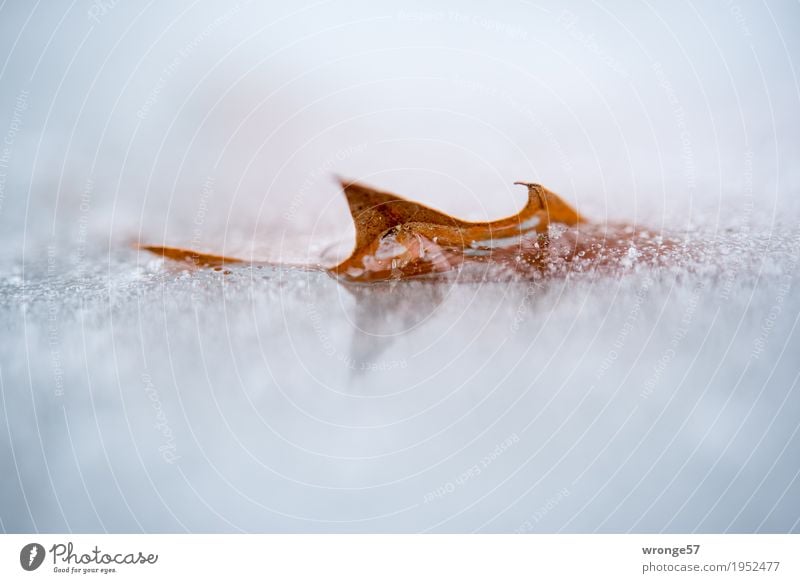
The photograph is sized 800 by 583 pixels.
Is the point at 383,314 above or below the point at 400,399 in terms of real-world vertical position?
above

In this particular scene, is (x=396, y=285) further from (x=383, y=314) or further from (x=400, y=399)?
(x=400, y=399)

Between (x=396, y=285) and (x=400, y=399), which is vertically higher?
(x=396, y=285)

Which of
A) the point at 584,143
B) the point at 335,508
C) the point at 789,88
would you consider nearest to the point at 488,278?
the point at 584,143

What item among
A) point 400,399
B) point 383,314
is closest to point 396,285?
point 383,314

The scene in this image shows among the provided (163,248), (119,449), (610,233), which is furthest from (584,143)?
(119,449)

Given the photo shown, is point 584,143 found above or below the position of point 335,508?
above
